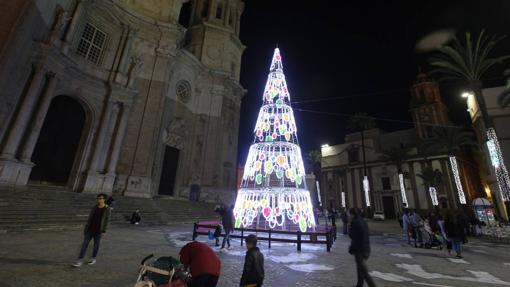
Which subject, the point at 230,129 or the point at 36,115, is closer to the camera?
the point at 36,115

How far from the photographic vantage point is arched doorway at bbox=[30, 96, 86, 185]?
17.0 metres

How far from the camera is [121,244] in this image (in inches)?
348

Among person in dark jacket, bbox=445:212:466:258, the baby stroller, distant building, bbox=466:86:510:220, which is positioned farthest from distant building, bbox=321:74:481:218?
the baby stroller

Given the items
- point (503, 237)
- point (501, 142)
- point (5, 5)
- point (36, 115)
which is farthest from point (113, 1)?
point (501, 142)

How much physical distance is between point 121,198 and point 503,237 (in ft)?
86.6

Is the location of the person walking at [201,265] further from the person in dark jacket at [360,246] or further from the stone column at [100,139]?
the stone column at [100,139]

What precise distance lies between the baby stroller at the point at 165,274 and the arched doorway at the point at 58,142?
19149 millimetres

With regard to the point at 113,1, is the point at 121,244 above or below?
below

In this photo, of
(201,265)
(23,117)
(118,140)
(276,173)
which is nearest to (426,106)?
(276,173)

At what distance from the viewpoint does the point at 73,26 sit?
17859 mm

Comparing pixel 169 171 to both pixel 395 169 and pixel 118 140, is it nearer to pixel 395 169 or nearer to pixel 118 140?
pixel 118 140

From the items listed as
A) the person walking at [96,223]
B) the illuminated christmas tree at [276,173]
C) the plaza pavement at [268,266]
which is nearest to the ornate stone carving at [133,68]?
the illuminated christmas tree at [276,173]

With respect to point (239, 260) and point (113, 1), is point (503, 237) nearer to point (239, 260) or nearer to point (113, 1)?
point (239, 260)

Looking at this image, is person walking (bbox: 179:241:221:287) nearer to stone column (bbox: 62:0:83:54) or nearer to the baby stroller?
the baby stroller
